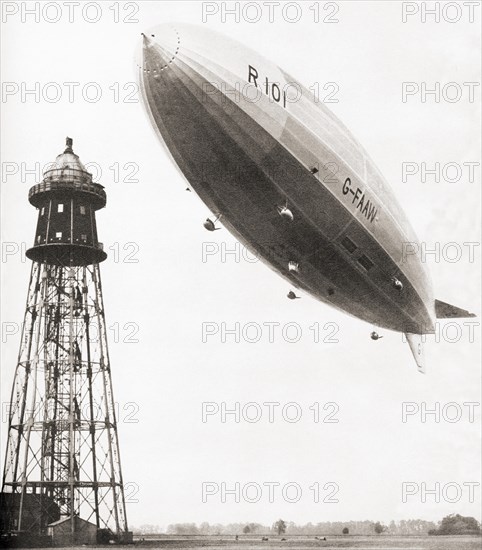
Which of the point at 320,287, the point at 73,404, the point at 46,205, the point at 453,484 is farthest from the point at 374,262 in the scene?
the point at 46,205

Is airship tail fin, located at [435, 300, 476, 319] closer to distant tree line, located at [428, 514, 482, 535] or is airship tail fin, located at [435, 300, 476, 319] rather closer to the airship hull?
the airship hull

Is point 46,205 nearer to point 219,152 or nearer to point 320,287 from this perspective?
point 320,287

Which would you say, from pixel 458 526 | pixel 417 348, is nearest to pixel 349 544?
pixel 417 348

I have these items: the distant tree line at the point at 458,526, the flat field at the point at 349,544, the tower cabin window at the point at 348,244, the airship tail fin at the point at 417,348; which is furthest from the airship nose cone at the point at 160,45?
the distant tree line at the point at 458,526

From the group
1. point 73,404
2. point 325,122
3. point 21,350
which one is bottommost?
point 73,404

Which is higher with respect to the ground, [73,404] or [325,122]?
[325,122]

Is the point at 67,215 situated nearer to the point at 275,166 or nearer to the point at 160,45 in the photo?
the point at 275,166

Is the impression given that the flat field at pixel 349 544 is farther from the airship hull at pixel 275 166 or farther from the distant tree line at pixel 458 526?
the airship hull at pixel 275 166
